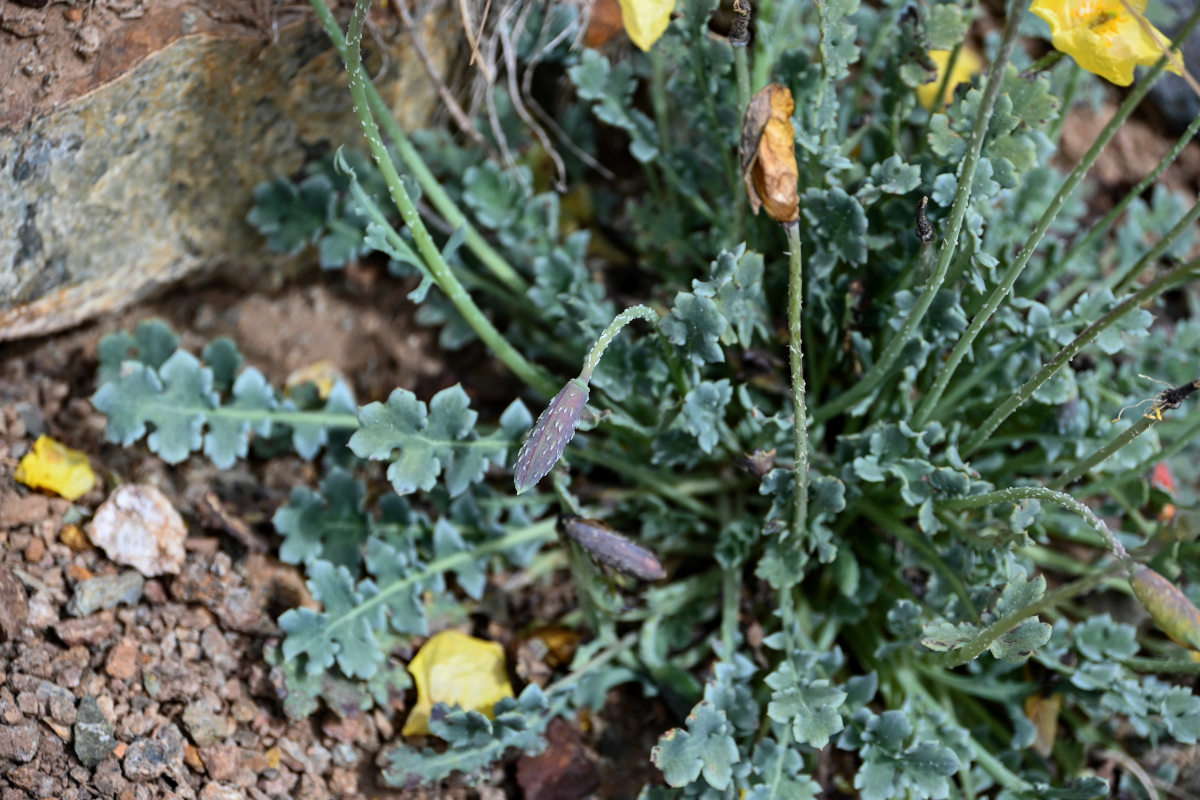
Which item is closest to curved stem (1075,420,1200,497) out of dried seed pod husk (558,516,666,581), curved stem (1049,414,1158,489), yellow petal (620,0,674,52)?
curved stem (1049,414,1158,489)

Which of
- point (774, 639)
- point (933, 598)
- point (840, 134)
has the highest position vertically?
point (840, 134)

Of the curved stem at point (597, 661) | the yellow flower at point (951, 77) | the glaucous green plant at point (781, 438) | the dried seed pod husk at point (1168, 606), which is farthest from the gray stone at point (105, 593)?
the yellow flower at point (951, 77)

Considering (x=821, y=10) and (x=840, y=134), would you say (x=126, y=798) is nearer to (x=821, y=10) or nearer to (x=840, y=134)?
(x=821, y=10)

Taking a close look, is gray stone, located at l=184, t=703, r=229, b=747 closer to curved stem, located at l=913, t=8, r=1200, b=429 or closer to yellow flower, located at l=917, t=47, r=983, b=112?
curved stem, located at l=913, t=8, r=1200, b=429

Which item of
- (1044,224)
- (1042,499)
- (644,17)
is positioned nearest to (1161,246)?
(1044,224)

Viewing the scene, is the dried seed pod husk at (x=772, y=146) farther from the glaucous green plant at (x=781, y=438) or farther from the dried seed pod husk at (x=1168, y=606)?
the dried seed pod husk at (x=1168, y=606)

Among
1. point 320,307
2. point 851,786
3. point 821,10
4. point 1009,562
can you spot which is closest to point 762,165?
point 821,10

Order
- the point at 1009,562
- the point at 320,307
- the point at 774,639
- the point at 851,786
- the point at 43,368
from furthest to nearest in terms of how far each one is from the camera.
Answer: the point at 320,307
the point at 43,368
the point at 851,786
the point at 774,639
the point at 1009,562
